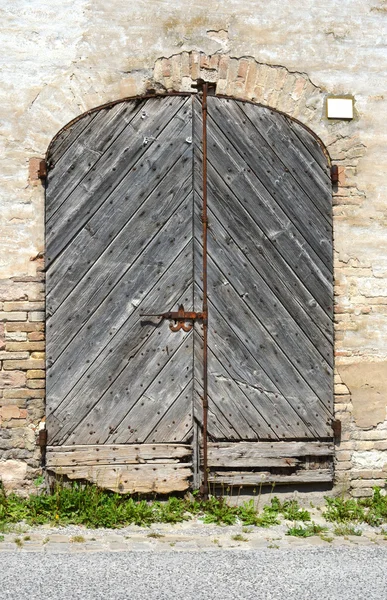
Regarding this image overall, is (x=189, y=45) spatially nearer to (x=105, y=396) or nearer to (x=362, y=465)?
(x=105, y=396)

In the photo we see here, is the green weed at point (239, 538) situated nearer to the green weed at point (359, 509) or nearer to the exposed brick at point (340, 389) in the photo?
the green weed at point (359, 509)

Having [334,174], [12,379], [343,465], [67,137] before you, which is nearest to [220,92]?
[334,174]

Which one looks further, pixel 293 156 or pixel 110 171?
pixel 293 156

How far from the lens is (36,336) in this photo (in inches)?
201

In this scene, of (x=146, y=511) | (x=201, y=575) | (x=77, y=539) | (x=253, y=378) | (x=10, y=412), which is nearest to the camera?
(x=201, y=575)

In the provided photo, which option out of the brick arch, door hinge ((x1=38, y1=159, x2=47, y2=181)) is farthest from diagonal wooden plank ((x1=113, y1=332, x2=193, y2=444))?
the brick arch

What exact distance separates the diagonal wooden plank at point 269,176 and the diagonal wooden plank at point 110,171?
0.91ft

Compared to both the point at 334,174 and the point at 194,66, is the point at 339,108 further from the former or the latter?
the point at 194,66

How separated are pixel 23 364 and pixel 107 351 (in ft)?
1.90

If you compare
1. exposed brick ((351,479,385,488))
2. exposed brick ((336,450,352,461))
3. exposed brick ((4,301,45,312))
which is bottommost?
exposed brick ((351,479,385,488))

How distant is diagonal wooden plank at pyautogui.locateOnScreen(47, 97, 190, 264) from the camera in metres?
5.11

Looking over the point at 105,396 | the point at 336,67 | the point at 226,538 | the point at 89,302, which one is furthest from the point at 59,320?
the point at 336,67

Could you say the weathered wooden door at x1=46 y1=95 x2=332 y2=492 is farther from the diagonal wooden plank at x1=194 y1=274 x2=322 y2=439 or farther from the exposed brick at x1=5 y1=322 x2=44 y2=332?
the exposed brick at x1=5 y1=322 x2=44 y2=332

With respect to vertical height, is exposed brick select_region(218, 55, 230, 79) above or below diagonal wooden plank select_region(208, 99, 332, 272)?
above
